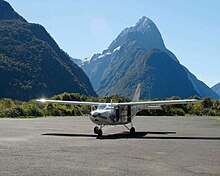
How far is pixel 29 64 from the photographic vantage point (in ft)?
499

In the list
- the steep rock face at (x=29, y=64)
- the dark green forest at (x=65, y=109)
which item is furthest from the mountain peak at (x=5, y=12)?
the dark green forest at (x=65, y=109)

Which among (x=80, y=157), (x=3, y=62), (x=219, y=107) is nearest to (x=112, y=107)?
(x=80, y=157)

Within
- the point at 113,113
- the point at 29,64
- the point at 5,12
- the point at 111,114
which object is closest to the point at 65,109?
the point at 113,113

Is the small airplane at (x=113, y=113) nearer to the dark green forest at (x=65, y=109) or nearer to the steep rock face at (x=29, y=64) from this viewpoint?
the dark green forest at (x=65, y=109)

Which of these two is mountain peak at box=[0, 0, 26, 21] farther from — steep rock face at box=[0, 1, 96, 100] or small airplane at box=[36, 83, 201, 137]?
small airplane at box=[36, 83, 201, 137]

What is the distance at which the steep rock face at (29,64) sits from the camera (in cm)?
13375

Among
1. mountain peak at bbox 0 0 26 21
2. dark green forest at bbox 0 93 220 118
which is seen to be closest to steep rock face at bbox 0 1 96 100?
mountain peak at bbox 0 0 26 21

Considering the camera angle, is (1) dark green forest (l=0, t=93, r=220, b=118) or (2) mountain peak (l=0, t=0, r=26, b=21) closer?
(1) dark green forest (l=0, t=93, r=220, b=118)

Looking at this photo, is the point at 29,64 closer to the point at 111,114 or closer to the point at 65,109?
the point at 65,109

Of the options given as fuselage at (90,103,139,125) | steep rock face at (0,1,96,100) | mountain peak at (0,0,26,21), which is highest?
mountain peak at (0,0,26,21)

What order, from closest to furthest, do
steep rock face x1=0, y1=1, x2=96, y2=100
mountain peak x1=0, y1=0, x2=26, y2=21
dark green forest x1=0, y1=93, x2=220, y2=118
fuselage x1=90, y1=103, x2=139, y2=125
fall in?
fuselage x1=90, y1=103, x2=139, y2=125, dark green forest x1=0, y1=93, x2=220, y2=118, steep rock face x1=0, y1=1, x2=96, y2=100, mountain peak x1=0, y1=0, x2=26, y2=21

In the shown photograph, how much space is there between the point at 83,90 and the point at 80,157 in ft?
520

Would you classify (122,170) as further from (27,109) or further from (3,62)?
(3,62)

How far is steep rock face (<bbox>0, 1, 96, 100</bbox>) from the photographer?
133750 mm
